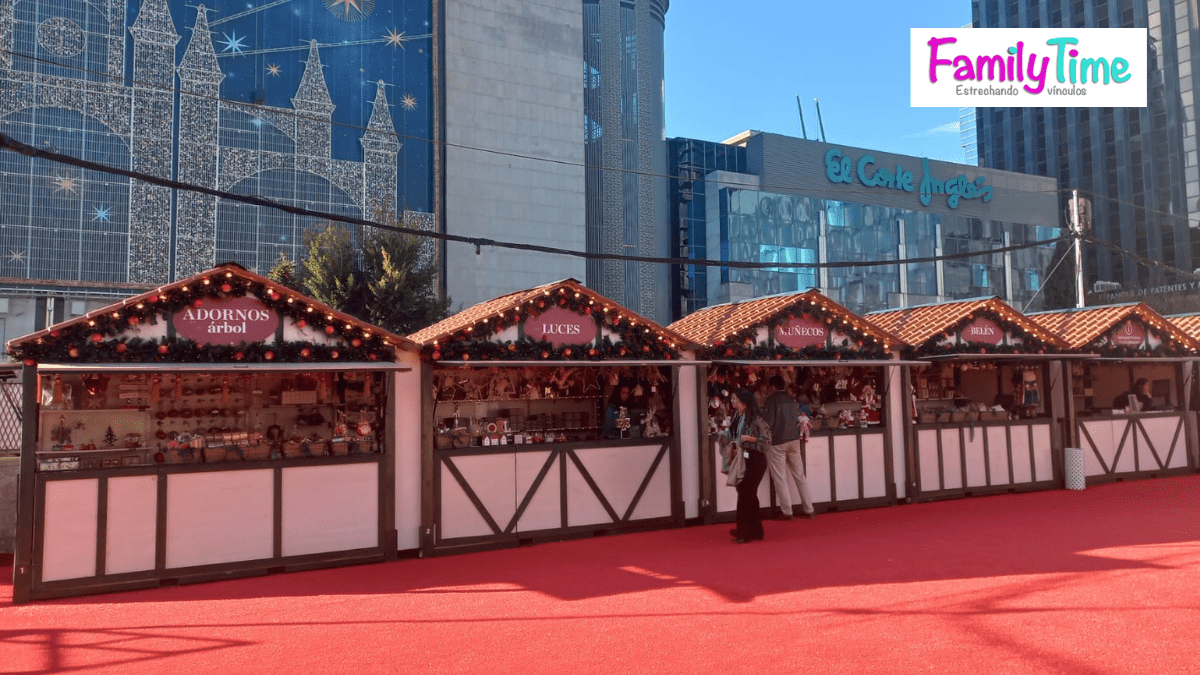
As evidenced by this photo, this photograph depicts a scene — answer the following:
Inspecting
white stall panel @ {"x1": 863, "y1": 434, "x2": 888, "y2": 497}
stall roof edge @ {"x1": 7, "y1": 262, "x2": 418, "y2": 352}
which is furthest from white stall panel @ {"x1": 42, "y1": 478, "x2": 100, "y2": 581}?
white stall panel @ {"x1": 863, "y1": 434, "x2": 888, "y2": 497}

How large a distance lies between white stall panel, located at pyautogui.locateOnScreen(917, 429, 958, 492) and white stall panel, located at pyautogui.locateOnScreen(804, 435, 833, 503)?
1752mm

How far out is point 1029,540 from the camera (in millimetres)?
9203

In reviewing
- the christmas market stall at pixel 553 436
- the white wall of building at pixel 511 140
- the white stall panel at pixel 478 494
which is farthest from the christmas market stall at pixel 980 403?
the white wall of building at pixel 511 140

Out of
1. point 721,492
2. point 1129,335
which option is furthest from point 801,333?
point 1129,335

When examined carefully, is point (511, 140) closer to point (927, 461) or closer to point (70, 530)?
point (927, 461)

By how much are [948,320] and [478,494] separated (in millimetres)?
7812

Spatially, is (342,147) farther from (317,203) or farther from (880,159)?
(880,159)

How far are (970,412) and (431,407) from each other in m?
8.63

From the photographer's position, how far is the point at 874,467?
1242 cm

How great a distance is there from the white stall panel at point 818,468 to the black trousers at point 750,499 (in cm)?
242

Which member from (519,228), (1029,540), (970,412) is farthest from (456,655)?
(519,228)

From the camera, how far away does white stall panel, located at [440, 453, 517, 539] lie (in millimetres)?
9523

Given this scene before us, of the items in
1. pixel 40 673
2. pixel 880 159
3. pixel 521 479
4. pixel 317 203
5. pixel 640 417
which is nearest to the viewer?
pixel 40 673

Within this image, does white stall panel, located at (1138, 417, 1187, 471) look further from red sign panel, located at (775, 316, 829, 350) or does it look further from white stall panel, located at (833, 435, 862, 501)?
red sign panel, located at (775, 316, 829, 350)
